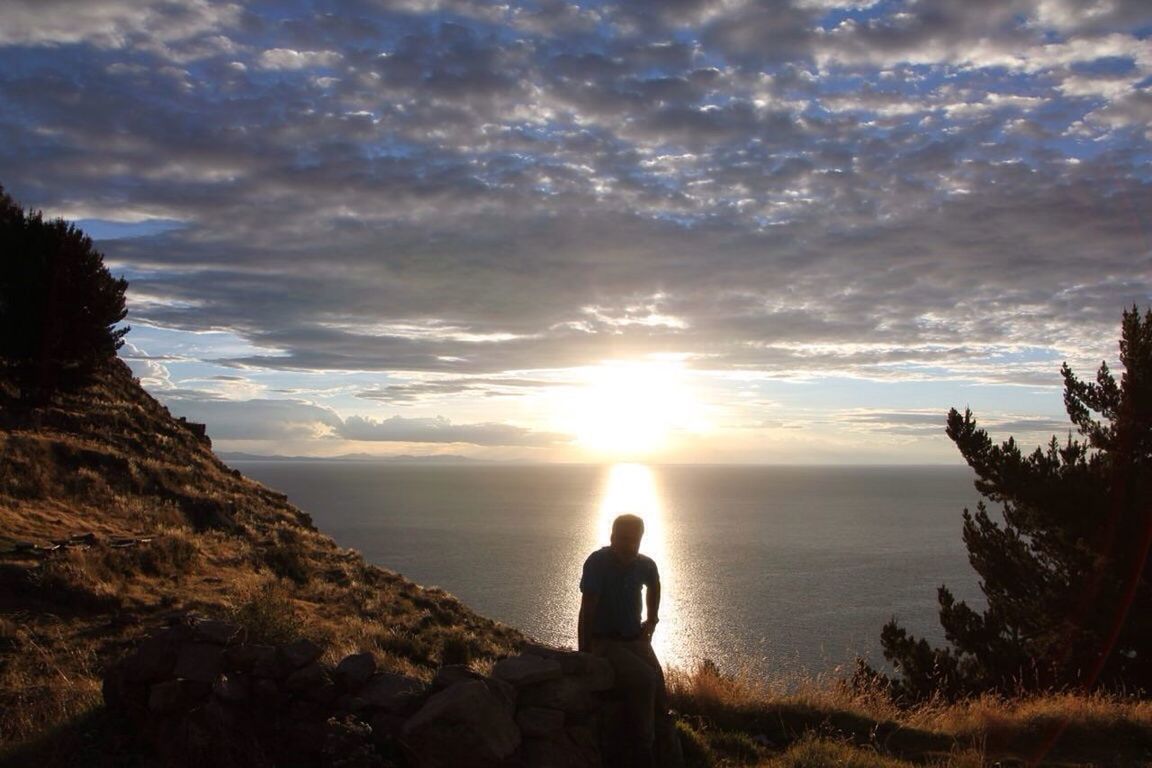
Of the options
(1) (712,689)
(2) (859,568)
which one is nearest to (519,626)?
(2) (859,568)

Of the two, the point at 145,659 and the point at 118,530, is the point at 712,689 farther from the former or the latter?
the point at 118,530

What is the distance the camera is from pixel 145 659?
25.2 feet

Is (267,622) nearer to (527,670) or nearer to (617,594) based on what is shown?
(527,670)

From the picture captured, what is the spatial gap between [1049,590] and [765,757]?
16.7m

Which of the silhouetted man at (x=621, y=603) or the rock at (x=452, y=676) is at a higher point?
the silhouetted man at (x=621, y=603)

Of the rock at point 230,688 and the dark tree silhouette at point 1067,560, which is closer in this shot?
the rock at point 230,688

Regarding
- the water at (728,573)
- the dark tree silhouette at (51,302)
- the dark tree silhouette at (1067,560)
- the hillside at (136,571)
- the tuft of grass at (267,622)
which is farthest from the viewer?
the water at (728,573)

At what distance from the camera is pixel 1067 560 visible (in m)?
22.1

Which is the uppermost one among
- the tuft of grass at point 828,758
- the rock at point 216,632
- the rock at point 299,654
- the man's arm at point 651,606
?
the man's arm at point 651,606

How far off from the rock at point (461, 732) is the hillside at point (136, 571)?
326 cm

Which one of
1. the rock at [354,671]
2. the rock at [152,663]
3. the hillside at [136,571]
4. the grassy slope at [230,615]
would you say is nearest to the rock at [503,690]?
the rock at [354,671]

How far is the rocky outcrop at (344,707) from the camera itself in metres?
7.09

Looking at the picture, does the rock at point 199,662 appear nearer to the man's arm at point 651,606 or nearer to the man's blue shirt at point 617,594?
the man's blue shirt at point 617,594

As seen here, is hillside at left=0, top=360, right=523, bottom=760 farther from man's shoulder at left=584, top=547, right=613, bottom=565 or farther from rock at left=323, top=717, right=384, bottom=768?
man's shoulder at left=584, top=547, right=613, bottom=565
